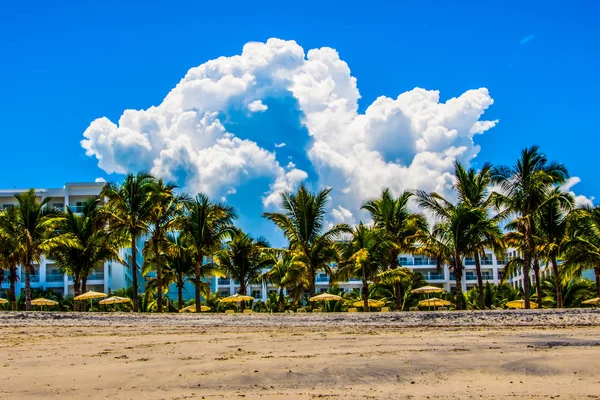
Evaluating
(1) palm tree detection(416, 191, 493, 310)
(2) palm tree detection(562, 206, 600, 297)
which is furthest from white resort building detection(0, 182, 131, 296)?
(2) palm tree detection(562, 206, 600, 297)

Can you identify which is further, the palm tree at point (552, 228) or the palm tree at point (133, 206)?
the palm tree at point (552, 228)

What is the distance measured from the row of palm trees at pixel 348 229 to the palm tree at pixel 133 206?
52 millimetres

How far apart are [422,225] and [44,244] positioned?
2012 cm

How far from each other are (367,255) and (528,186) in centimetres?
908

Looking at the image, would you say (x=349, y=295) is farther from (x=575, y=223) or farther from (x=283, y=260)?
(x=575, y=223)

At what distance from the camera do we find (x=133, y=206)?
33312 millimetres

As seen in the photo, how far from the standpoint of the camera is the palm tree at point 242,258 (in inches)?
1591

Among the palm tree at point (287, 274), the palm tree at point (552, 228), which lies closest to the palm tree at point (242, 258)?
the palm tree at point (287, 274)

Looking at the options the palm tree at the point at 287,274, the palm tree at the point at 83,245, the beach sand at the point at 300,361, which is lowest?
Answer: the beach sand at the point at 300,361

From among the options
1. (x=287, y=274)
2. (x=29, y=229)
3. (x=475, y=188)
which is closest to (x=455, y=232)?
(x=475, y=188)

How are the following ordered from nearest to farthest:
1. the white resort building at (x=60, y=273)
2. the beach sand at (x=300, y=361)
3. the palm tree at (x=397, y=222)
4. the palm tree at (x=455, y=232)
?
the beach sand at (x=300, y=361) < the palm tree at (x=455, y=232) < the palm tree at (x=397, y=222) < the white resort building at (x=60, y=273)

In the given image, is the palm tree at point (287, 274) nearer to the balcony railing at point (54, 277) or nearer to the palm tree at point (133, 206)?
the palm tree at point (133, 206)

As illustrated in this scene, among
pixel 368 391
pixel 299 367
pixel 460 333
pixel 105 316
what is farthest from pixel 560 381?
pixel 105 316

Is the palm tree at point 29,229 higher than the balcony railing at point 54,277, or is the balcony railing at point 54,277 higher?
the palm tree at point 29,229
